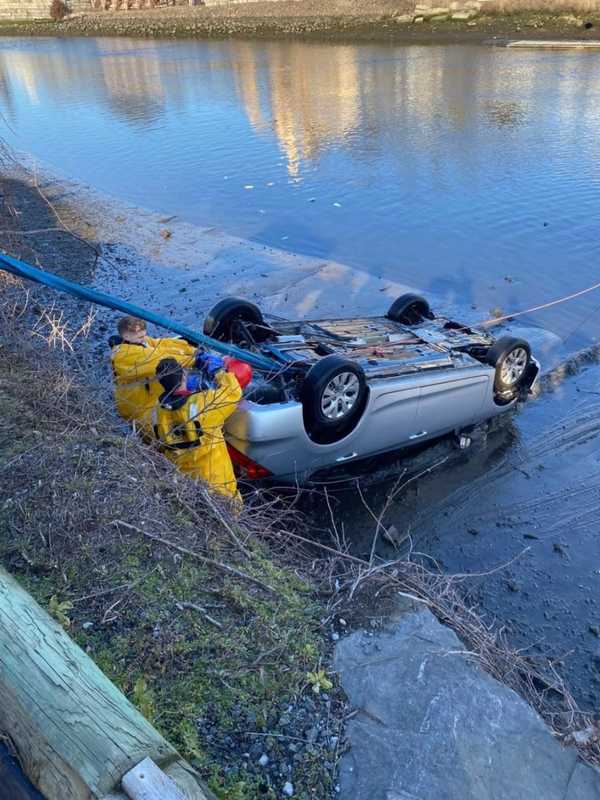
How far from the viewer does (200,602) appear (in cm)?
378

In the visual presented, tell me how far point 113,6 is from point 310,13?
29.4 meters

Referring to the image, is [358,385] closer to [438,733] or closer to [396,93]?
[438,733]

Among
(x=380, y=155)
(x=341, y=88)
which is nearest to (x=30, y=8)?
(x=341, y=88)

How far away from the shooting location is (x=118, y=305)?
209 inches

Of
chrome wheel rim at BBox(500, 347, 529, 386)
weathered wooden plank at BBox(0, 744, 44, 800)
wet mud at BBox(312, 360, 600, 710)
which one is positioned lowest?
wet mud at BBox(312, 360, 600, 710)

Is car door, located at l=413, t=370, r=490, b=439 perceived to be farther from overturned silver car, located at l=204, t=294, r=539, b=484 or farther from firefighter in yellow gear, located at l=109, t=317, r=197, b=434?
firefighter in yellow gear, located at l=109, t=317, r=197, b=434

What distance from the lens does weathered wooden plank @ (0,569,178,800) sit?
7.41 ft

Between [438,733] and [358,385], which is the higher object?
[358,385]

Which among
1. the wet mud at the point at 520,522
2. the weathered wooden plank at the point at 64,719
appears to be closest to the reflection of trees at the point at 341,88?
the wet mud at the point at 520,522

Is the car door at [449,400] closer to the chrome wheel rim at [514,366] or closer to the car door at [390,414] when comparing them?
the car door at [390,414]

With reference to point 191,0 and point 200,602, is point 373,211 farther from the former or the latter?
point 191,0

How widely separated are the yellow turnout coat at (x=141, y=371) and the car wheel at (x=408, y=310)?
3.41 meters

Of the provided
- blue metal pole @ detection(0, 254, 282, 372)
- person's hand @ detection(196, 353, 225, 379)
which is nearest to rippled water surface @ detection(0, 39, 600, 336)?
blue metal pole @ detection(0, 254, 282, 372)

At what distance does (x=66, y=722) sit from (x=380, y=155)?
1884 cm
